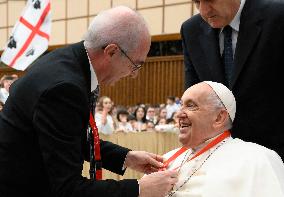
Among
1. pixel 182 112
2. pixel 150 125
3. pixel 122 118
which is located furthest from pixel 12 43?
pixel 182 112

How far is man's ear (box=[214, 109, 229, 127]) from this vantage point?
241cm

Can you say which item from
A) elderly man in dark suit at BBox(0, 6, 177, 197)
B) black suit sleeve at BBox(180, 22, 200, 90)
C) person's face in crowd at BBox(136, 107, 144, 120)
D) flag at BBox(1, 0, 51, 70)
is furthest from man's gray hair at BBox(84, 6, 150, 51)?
person's face in crowd at BBox(136, 107, 144, 120)

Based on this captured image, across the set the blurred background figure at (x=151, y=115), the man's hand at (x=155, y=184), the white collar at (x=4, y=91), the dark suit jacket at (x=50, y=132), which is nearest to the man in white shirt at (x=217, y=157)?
the man's hand at (x=155, y=184)

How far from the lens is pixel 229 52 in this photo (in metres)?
2.37

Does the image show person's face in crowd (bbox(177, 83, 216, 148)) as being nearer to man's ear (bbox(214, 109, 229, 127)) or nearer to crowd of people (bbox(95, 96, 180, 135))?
man's ear (bbox(214, 109, 229, 127))

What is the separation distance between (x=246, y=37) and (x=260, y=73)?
0.18 metres

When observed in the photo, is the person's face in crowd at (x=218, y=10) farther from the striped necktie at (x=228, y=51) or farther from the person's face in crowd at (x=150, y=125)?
the person's face in crowd at (x=150, y=125)

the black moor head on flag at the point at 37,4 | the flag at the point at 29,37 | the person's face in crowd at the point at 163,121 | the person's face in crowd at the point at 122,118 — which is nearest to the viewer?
the flag at the point at 29,37

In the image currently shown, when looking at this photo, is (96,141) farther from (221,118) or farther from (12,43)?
(12,43)

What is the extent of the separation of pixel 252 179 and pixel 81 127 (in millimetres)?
851

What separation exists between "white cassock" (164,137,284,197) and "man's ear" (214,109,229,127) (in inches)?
4.0

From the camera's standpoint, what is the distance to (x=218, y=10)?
221 cm

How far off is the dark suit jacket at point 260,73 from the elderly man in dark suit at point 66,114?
478mm

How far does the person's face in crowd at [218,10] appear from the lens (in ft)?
7.22
